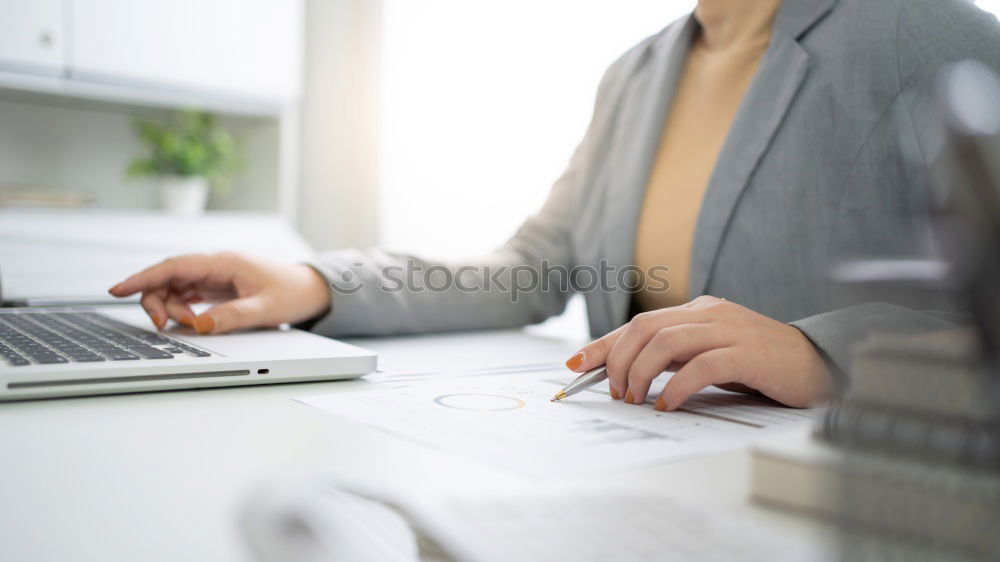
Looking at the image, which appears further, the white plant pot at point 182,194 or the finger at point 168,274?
the white plant pot at point 182,194

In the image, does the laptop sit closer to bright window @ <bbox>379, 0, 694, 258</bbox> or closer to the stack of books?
the stack of books

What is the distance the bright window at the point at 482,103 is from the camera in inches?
86.5

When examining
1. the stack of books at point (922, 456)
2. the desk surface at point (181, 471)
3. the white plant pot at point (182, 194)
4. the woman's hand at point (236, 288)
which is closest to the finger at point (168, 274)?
the woman's hand at point (236, 288)

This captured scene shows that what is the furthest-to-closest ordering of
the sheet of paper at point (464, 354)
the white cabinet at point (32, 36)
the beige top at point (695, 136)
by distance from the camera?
the white cabinet at point (32, 36), the beige top at point (695, 136), the sheet of paper at point (464, 354)

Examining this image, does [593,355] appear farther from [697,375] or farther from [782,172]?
[782,172]

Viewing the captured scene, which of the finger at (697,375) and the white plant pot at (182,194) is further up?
the white plant pot at (182,194)

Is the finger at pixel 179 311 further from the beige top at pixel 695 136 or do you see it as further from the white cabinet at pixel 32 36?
the white cabinet at pixel 32 36

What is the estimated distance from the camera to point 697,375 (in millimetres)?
640

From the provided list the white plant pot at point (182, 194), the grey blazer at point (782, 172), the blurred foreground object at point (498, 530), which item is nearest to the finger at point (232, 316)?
the grey blazer at point (782, 172)

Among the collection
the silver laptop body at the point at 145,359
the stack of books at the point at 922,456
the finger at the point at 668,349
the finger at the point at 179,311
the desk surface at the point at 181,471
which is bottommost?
the desk surface at the point at 181,471

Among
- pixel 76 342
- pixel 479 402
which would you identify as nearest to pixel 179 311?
pixel 76 342

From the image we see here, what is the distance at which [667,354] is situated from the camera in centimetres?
65

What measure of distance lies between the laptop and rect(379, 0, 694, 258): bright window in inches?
49.1

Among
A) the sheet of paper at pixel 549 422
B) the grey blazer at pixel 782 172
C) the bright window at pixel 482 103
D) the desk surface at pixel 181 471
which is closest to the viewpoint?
→ the desk surface at pixel 181 471
